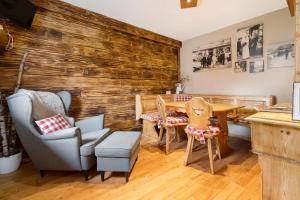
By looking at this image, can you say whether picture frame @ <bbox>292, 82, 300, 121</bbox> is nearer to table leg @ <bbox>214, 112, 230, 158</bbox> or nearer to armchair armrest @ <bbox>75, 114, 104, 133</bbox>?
table leg @ <bbox>214, 112, 230, 158</bbox>

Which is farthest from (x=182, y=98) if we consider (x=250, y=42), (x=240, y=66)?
(x=250, y=42)

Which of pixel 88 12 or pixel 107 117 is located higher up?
pixel 88 12

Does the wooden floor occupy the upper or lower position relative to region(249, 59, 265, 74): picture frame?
lower

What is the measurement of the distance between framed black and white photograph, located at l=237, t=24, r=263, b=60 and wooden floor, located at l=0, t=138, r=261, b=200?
216 centimetres

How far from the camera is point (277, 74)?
10.4 ft

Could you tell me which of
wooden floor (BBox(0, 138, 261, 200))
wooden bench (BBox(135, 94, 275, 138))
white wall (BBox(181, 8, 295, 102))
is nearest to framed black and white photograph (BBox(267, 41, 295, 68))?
white wall (BBox(181, 8, 295, 102))

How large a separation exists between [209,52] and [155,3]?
2036 mm

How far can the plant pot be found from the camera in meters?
2.22

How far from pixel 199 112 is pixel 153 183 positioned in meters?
1.06

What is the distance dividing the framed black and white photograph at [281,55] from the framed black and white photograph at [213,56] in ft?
2.61

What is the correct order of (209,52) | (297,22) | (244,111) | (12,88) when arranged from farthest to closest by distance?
(209,52) → (244,111) → (12,88) → (297,22)

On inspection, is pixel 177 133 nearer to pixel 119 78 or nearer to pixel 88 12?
pixel 119 78

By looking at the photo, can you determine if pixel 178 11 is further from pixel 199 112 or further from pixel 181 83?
pixel 181 83

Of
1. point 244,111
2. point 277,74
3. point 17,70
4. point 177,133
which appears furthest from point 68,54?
point 277,74
